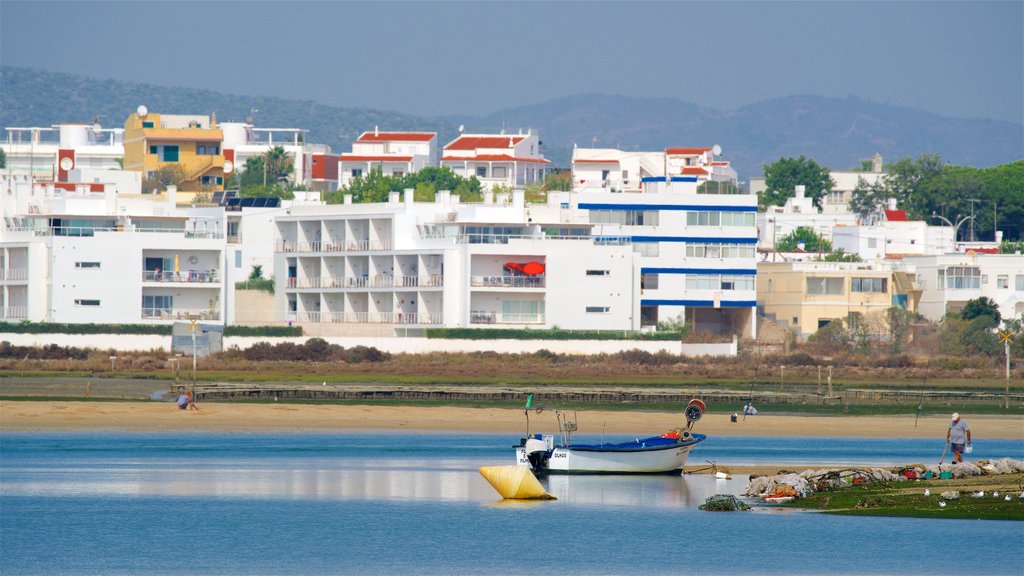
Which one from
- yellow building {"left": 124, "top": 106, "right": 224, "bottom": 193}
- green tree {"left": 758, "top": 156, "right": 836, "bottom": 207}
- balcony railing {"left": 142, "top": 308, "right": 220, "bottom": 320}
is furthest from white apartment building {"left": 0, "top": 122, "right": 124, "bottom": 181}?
green tree {"left": 758, "top": 156, "right": 836, "bottom": 207}

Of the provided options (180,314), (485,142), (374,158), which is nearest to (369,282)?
(180,314)

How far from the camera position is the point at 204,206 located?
107m

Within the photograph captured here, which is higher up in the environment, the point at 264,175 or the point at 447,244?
the point at 264,175

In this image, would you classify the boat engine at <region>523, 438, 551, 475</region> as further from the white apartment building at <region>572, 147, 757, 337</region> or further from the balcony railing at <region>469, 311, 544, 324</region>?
the white apartment building at <region>572, 147, 757, 337</region>

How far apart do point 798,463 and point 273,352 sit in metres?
41.8

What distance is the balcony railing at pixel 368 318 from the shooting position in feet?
303

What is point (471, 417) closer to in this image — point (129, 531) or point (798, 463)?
point (798, 463)

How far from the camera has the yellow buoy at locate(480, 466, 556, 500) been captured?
43125 mm

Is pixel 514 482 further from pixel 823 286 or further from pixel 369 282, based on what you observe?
pixel 823 286

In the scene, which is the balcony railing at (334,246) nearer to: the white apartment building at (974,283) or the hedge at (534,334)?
the hedge at (534,334)

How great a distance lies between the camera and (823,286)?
105062 mm

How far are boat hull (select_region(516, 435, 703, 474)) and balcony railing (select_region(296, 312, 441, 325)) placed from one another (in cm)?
4435

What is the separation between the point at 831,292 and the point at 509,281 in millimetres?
24013

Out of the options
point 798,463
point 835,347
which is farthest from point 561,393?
point 835,347
